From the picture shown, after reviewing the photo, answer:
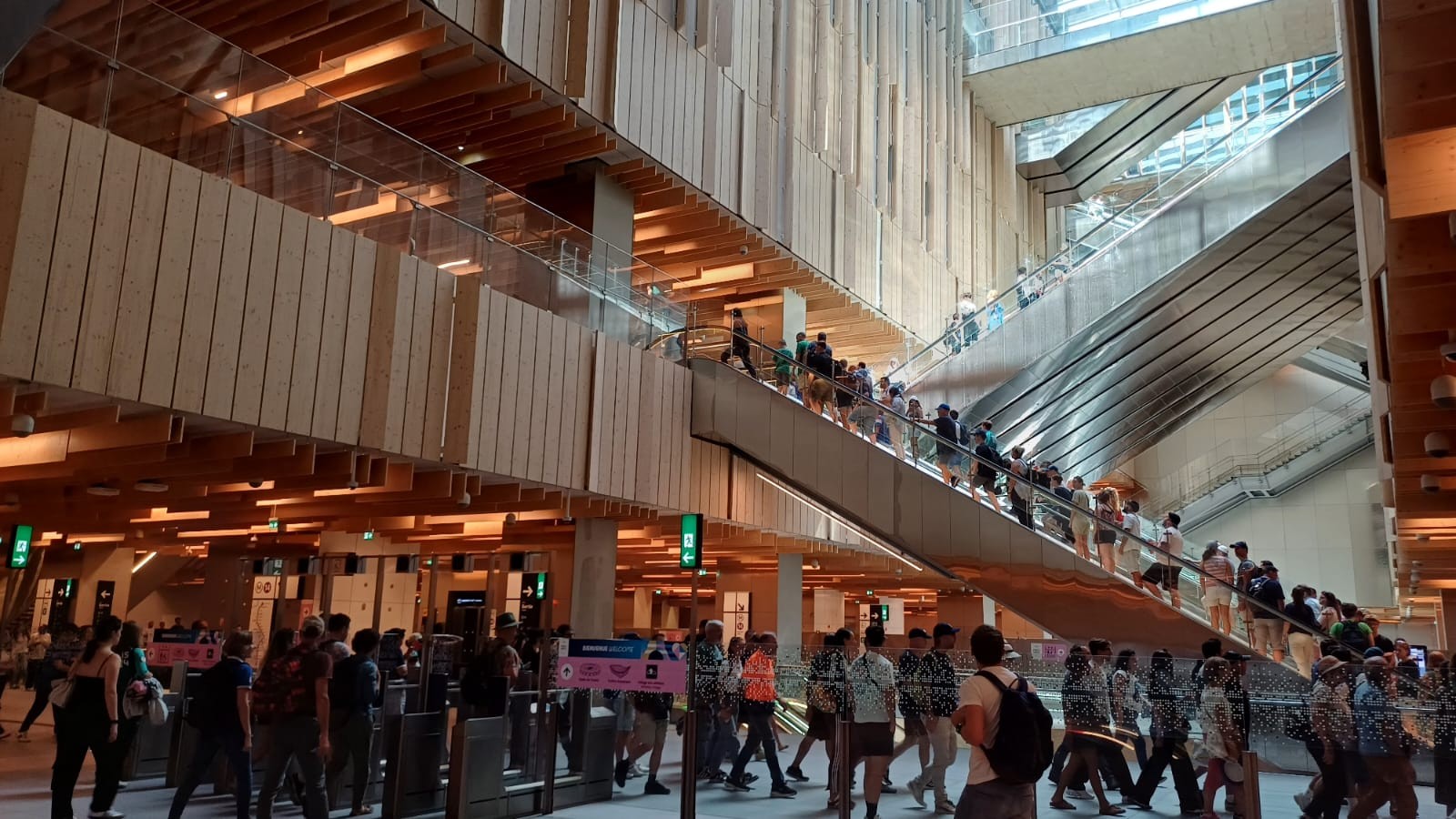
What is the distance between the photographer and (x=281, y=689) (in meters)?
7.77

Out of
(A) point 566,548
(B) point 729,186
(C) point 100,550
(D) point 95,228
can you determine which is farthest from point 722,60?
(C) point 100,550

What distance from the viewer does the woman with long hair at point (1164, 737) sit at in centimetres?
725

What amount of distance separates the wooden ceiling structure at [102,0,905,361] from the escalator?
15.8 ft

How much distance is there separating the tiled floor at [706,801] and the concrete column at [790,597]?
350 inches

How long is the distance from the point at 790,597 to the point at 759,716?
10982 mm

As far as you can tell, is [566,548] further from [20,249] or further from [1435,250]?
[1435,250]

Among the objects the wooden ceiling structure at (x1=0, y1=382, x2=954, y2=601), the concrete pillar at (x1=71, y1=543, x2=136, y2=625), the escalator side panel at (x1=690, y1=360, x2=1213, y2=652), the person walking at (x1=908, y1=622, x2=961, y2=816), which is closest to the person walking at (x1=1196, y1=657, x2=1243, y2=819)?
the person walking at (x1=908, y1=622, x2=961, y2=816)

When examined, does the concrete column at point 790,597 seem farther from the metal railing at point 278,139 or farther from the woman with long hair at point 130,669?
the woman with long hair at point 130,669

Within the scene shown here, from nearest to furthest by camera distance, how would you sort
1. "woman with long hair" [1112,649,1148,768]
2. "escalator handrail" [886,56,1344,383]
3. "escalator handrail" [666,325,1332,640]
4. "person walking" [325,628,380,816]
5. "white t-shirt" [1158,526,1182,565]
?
"woman with long hair" [1112,649,1148,768] < "person walking" [325,628,380,816] < "escalator handrail" [666,325,1332,640] < "white t-shirt" [1158,526,1182,565] < "escalator handrail" [886,56,1344,383]

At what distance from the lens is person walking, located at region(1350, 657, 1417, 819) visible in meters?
6.59

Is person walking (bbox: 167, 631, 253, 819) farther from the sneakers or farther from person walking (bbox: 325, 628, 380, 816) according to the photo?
the sneakers

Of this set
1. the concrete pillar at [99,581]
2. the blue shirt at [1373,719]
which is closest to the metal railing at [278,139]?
the blue shirt at [1373,719]

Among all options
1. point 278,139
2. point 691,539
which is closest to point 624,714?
point 691,539

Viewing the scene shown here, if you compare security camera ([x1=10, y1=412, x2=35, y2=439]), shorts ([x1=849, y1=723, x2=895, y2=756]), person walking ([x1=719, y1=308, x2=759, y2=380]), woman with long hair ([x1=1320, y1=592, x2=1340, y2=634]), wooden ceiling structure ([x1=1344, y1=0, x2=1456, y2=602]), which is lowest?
shorts ([x1=849, y1=723, x2=895, y2=756])
